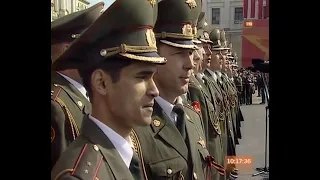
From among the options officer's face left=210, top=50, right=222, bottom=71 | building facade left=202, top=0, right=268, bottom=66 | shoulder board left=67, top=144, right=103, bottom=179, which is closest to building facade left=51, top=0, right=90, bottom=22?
shoulder board left=67, top=144, right=103, bottom=179

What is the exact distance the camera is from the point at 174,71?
1.94 meters

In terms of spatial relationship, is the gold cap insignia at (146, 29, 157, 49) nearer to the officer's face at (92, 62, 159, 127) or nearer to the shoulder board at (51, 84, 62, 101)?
the officer's face at (92, 62, 159, 127)

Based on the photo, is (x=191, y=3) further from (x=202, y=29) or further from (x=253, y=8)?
(x=253, y=8)

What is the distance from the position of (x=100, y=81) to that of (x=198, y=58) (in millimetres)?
655

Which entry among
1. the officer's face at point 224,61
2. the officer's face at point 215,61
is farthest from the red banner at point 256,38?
the officer's face at point 215,61

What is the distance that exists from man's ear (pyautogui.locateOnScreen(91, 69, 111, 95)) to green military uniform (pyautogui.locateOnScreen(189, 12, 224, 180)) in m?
0.58

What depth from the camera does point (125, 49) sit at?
1653mm

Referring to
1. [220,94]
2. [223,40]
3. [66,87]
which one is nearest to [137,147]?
[66,87]

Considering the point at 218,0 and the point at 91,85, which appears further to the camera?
the point at 218,0

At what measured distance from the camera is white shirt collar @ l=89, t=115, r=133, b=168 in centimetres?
169
